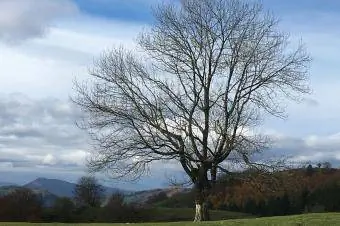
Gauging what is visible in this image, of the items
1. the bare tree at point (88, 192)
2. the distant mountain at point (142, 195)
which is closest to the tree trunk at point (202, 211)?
the distant mountain at point (142, 195)

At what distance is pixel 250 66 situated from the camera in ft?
101

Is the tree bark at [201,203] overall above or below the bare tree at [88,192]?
below

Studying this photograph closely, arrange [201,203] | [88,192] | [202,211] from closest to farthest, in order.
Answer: [201,203], [202,211], [88,192]

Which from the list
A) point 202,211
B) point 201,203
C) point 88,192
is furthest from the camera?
point 88,192

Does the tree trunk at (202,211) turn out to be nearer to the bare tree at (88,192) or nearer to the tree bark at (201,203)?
the tree bark at (201,203)

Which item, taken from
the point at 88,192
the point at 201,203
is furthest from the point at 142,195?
the point at 201,203

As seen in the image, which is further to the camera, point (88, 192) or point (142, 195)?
point (142, 195)

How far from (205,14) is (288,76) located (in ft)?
17.3

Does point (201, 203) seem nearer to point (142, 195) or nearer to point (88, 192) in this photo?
point (88, 192)

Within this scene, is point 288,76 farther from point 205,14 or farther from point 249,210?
point 249,210

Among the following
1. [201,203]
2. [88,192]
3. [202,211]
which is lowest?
[202,211]

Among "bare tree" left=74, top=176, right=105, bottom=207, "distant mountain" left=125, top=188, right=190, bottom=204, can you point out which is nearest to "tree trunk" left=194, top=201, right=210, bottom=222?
"distant mountain" left=125, top=188, right=190, bottom=204

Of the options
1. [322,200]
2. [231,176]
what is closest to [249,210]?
[322,200]

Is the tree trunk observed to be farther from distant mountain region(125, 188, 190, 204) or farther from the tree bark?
distant mountain region(125, 188, 190, 204)
